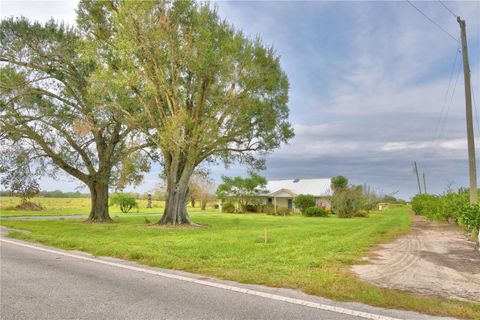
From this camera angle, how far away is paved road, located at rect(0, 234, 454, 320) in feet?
14.9

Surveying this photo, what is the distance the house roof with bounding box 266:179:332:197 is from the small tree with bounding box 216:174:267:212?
10.9ft

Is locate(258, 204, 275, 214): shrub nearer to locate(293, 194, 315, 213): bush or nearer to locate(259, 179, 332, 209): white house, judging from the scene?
locate(259, 179, 332, 209): white house

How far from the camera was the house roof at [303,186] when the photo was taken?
51.8m

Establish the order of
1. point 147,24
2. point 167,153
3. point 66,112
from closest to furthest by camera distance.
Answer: point 147,24 → point 167,153 → point 66,112

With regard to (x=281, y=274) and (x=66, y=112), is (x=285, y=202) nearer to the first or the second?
(x=66, y=112)

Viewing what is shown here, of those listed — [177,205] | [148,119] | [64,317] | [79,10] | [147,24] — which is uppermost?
[79,10]

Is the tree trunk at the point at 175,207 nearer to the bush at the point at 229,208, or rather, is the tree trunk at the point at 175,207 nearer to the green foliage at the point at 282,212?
the green foliage at the point at 282,212

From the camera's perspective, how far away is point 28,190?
23.1 metres

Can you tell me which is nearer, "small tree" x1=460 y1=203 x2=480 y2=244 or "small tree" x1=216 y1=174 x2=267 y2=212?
"small tree" x1=460 y1=203 x2=480 y2=244

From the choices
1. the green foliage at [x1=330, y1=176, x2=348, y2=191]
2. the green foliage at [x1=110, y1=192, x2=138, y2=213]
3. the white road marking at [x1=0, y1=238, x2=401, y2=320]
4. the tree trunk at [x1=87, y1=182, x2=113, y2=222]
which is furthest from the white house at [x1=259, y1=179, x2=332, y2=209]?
the white road marking at [x1=0, y1=238, x2=401, y2=320]

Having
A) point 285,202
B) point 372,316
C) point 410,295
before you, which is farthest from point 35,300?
point 285,202

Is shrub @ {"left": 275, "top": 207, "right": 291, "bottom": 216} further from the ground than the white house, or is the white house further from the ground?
the white house

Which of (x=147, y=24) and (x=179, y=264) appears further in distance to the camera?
(x=147, y=24)

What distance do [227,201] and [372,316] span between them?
45930mm
